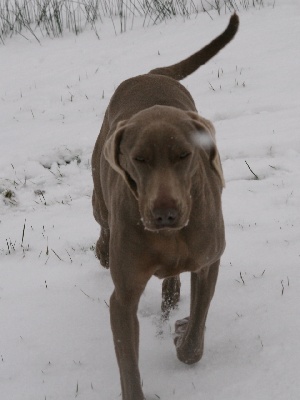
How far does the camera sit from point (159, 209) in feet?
7.52

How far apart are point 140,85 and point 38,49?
462cm

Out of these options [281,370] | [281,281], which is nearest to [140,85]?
[281,281]

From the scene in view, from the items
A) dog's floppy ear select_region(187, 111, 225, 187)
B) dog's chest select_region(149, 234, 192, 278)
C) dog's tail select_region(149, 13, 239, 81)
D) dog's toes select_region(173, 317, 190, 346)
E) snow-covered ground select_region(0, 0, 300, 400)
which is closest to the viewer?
dog's floppy ear select_region(187, 111, 225, 187)

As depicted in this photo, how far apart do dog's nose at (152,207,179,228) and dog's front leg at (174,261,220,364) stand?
0.68 metres

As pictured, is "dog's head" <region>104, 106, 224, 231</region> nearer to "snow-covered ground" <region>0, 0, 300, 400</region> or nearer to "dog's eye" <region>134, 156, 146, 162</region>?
"dog's eye" <region>134, 156, 146, 162</region>

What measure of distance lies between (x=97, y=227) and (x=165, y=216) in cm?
214

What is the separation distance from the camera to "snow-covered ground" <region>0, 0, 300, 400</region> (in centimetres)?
310

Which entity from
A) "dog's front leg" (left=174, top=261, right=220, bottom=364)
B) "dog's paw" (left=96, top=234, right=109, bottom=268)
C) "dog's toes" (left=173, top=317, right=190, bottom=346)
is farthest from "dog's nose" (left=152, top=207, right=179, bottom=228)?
"dog's paw" (left=96, top=234, right=109, bottom=268)

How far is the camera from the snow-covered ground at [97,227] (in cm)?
310

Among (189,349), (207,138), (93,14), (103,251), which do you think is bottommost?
(93,14)

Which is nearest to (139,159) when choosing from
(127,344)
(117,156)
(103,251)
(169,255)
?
(117,156)

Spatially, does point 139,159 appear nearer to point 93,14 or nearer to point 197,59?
point 197,59

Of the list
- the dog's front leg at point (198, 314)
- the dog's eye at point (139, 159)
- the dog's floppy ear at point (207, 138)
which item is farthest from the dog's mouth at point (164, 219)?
the dog's front leg at point (198, 314)

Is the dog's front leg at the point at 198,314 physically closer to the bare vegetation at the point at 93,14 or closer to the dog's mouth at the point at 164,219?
the dog's mouth at the point at 164,219
